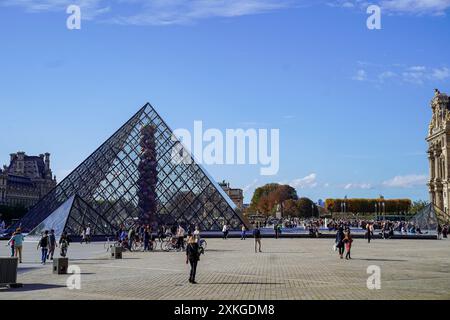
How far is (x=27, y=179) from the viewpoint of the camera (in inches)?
5212

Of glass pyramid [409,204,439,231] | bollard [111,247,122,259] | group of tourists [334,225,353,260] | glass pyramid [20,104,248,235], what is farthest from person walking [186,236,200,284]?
glass pyramid [409,204,439,231]

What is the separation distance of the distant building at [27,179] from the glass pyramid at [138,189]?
88.6 meters

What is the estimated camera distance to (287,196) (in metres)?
134

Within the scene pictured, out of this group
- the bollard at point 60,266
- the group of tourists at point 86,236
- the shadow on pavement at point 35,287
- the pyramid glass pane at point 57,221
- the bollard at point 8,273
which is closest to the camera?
the shadow on pavement at point 35,287

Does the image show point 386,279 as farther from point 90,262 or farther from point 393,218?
point 393,218

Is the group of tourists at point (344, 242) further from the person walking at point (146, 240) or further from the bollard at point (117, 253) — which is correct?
the person walking at point (146, 240)

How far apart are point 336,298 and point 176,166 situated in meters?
30.3

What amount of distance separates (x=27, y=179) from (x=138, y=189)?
104064 millimetres

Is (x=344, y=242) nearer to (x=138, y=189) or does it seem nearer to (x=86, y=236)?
(x=86, y=236)

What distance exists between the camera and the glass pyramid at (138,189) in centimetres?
3631

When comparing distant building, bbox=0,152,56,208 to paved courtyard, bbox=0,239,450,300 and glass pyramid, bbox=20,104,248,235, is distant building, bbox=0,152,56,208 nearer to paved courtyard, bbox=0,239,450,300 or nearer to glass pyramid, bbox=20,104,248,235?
glass pyramid, bbox=20,104,248,235

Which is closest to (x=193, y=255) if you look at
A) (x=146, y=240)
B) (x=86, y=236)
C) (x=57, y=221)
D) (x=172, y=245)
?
(x=146, y=240)

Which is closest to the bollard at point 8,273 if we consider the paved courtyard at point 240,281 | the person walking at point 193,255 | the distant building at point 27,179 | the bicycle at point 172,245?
the paved courtyard at point 240,281

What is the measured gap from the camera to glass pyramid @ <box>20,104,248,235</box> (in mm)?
36312
